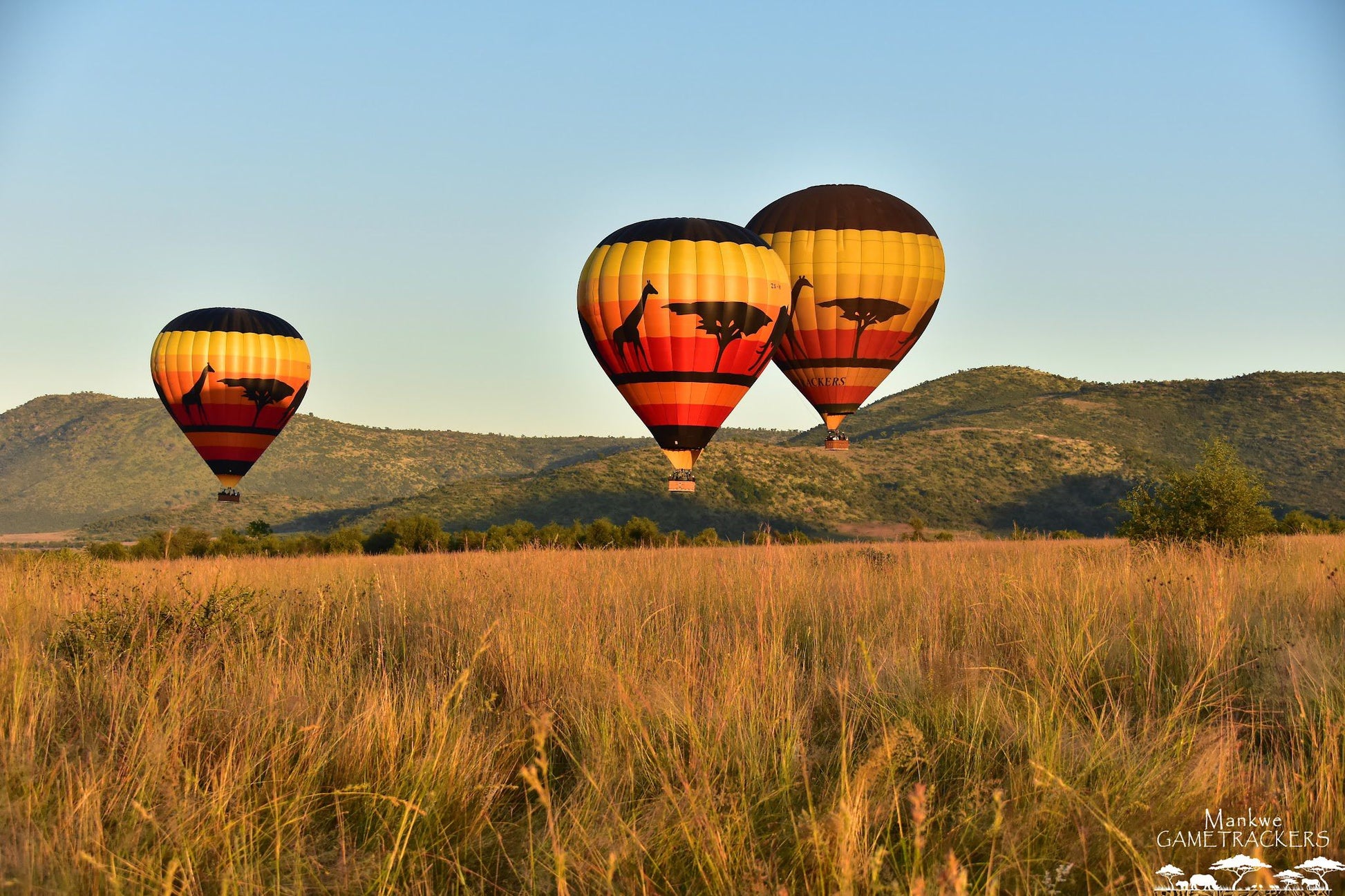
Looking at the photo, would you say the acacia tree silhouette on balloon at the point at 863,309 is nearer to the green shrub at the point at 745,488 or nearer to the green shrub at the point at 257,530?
the green shrub at the point at 257,530

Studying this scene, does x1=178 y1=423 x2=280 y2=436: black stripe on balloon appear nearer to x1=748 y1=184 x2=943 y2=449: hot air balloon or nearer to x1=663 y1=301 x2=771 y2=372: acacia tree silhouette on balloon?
x1=748 y1=184 x2=943 y2=449: hot air balloon

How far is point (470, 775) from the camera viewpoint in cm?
522

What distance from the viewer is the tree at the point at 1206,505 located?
22.0 metres

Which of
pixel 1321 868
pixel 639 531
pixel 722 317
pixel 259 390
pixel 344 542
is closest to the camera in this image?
pixel 1321 868

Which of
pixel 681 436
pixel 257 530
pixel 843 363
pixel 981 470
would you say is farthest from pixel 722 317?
pixel 981 470

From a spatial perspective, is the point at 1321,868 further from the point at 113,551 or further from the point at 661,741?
the point at 113,551

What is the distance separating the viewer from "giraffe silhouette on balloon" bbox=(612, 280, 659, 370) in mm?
25984

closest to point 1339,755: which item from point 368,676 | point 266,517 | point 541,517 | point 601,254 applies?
point 368,676

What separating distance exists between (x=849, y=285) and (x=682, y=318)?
6.59m

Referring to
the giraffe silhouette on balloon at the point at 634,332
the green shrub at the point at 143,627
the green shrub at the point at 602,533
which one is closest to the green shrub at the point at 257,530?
the green shrub at the point at 602,533

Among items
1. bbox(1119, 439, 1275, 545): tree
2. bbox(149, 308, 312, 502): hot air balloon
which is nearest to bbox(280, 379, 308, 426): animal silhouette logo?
bbox(149, 308, 312, 502): hot air balloon

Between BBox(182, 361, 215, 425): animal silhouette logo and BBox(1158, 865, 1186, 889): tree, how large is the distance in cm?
3911

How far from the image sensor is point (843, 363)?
3089 centimetres

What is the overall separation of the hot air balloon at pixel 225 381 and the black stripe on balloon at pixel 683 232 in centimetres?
1805
